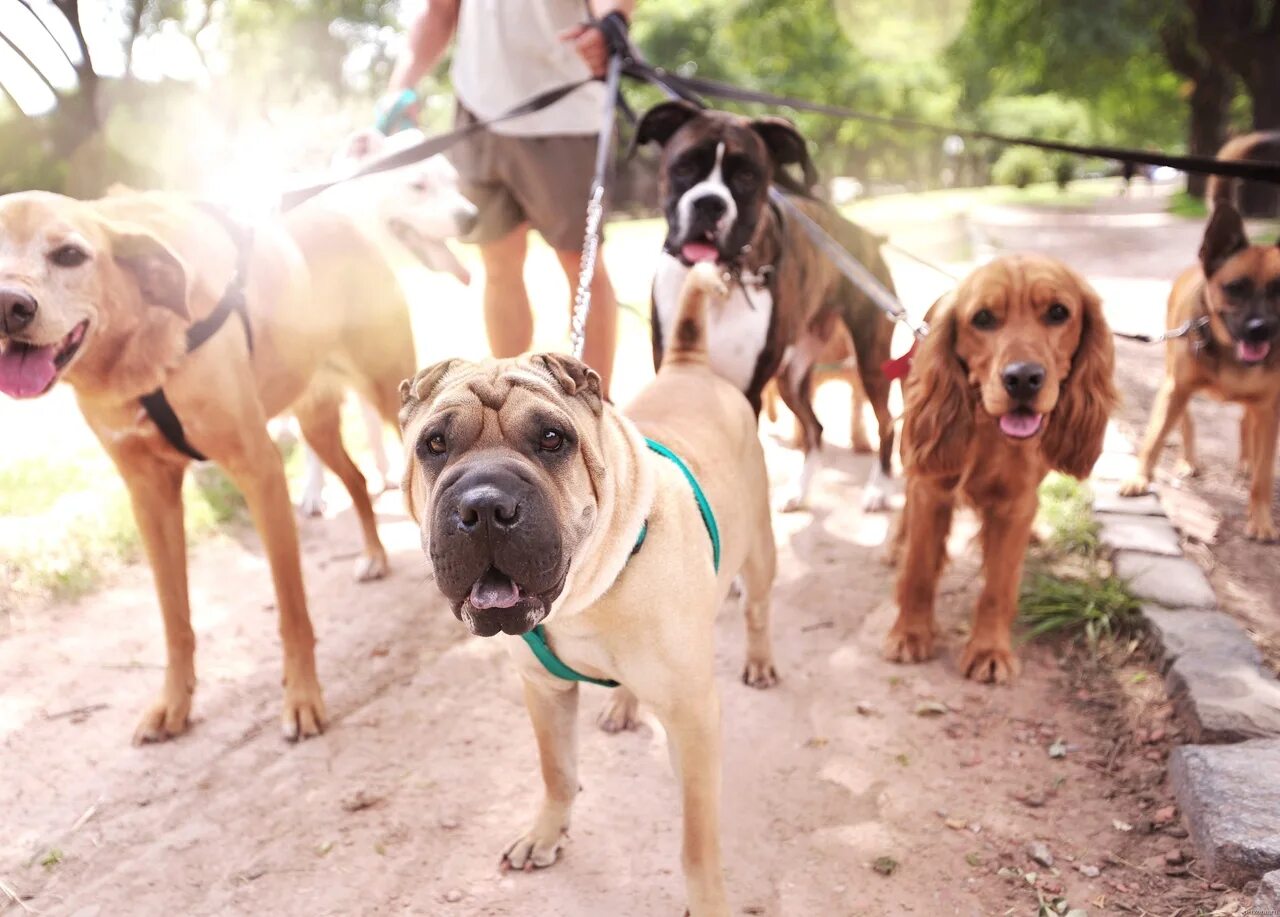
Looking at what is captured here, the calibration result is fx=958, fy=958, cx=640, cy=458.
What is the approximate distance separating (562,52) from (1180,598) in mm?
3283

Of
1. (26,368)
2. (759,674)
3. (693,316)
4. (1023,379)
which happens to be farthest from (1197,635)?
(26,368)

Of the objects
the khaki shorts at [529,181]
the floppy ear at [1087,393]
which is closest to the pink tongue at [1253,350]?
the floppy ear at [1087,393]

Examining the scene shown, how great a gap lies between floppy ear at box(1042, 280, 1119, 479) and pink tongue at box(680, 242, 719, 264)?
1178mm

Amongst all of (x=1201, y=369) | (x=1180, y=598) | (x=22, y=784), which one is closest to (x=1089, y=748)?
(x=1180, y=598)

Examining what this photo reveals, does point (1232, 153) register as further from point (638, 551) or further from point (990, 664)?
point (638, 551)

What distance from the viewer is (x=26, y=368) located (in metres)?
2.37

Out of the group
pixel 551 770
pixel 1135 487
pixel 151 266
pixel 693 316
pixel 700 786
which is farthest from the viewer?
pixel 1135 487

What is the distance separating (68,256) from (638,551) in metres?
1.70

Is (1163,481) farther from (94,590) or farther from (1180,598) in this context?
(94,590)

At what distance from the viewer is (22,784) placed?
291cm

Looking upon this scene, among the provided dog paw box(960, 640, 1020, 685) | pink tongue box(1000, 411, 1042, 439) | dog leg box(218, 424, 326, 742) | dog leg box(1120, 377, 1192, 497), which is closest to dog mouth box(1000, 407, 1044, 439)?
pink tongue box(1000, 411, 1042, 439)

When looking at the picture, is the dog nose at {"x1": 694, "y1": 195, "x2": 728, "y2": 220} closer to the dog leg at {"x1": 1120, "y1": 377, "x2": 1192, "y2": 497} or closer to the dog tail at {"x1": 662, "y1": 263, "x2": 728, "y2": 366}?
the dog tail at {"x1": 662, "y1": 263, "x2": 728, "y2": 366}

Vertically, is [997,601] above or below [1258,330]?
below

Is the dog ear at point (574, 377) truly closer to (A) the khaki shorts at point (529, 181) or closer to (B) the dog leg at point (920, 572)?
(B) the dog leg at point (920, 572)
